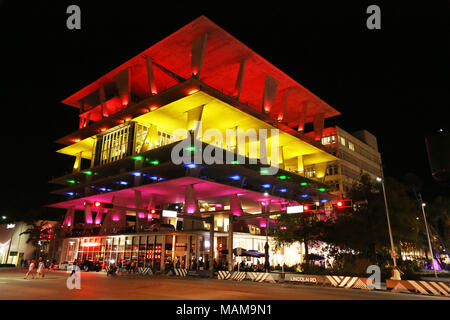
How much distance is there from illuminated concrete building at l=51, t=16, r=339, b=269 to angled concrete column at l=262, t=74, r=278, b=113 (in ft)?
0.55

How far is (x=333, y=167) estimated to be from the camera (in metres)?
78.3

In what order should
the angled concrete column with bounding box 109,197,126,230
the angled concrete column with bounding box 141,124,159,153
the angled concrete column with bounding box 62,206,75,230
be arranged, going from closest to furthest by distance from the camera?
the angled concrete column with bounding box 141,124,159,153, the angled concrete column with bounding box 109,197,126,230, the angled concrete column with bounding box 62,206,75,230

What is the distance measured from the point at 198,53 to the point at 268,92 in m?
14.0

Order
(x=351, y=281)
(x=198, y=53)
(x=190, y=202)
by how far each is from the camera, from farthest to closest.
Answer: (x=198, y=53)
(x=190, y=202)
(x=351, y=281)

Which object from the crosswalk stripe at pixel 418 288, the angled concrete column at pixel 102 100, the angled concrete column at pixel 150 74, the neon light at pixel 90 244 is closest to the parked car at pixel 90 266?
the neon light at pixel 90 244

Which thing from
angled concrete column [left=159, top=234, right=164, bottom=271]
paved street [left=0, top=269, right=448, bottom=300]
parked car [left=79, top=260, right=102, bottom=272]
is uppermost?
angled concrete column [left=159, top=234, right=164, bottom=271]

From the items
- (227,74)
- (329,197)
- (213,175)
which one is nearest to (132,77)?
(227,74)

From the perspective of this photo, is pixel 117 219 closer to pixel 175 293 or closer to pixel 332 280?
pixel 175 293

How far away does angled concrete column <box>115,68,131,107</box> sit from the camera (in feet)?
170

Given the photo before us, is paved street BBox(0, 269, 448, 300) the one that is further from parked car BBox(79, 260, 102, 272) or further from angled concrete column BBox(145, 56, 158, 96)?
angled concrete column BBox(145, 56, 158, 96)

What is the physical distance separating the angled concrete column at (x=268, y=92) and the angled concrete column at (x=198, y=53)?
1293cm

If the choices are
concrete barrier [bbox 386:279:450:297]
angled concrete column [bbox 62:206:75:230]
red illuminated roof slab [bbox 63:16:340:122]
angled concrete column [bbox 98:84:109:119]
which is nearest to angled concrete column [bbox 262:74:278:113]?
red illuminated roof slab [bbox 63:16:340:122]

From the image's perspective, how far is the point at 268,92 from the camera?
5297cm

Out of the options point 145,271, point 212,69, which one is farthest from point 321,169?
point 145,271
